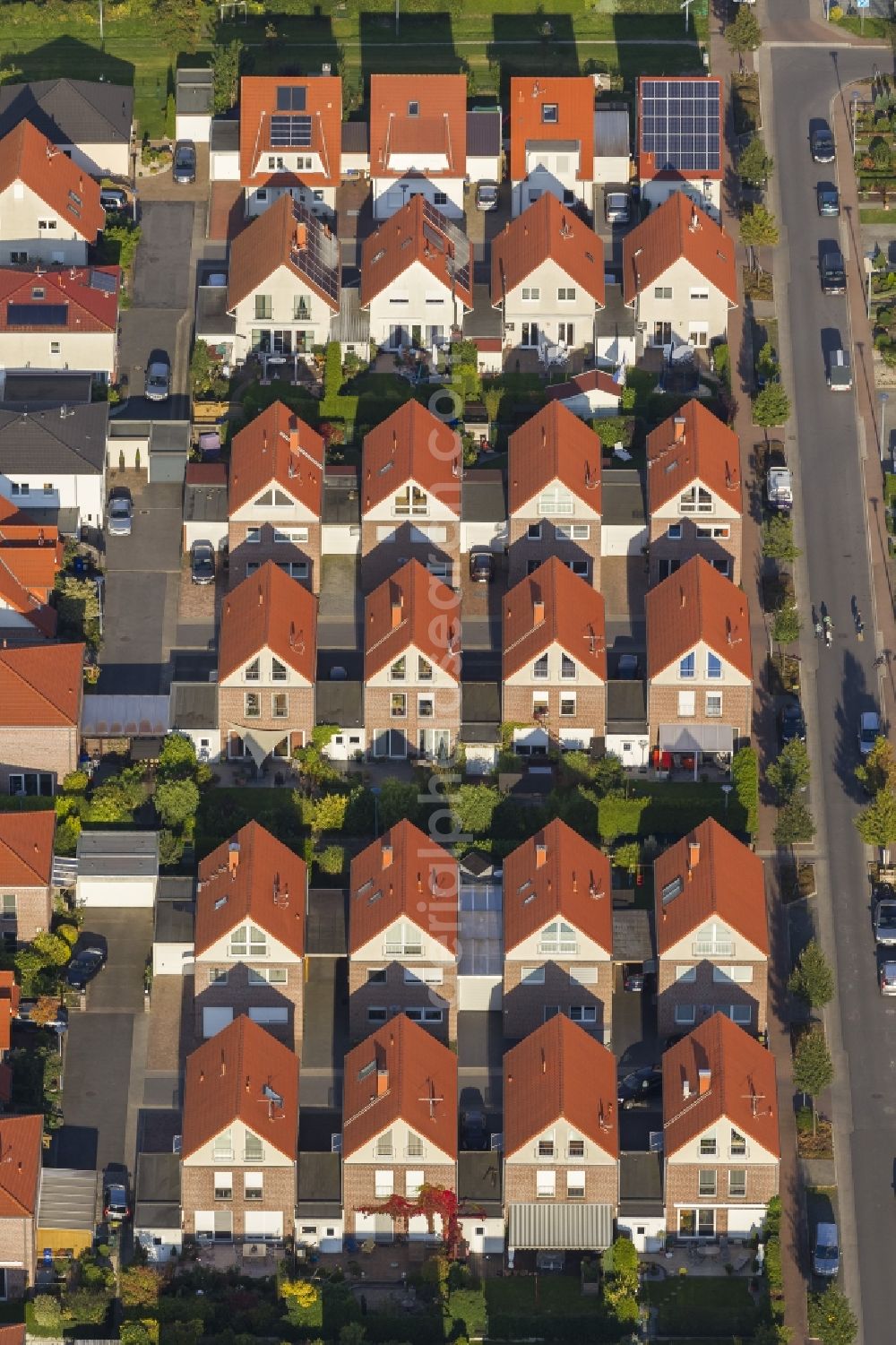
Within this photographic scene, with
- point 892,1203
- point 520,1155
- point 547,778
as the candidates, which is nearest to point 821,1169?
point 892,1203

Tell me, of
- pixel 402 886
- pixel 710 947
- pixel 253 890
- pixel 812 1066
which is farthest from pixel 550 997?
pixel 253 890

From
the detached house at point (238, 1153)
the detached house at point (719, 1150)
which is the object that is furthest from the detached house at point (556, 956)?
the detached house at point (238, 1153)

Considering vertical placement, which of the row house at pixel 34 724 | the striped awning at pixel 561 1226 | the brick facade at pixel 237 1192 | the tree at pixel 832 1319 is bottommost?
the tree at pixel 832 1319

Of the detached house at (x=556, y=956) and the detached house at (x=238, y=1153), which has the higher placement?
the detached house at (x=556, y=956)

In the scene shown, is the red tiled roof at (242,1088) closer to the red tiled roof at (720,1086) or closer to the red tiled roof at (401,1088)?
the red tiled roof at (401,1088)

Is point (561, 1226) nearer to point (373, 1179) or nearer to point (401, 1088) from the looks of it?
point (373, 1179)
